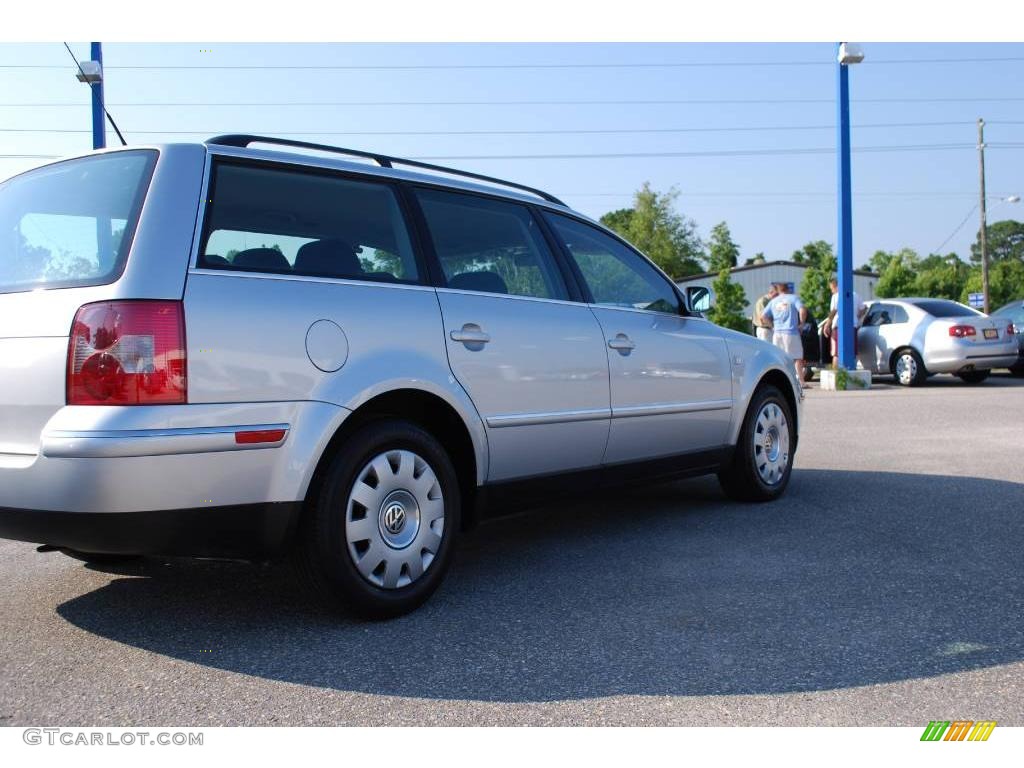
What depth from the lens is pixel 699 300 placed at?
5.77 meters

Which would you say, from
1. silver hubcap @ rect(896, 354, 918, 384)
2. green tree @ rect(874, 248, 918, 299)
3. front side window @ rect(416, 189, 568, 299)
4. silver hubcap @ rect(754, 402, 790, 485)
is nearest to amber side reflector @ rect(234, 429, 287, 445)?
front side window @ rect(416, 189, 568, 299)

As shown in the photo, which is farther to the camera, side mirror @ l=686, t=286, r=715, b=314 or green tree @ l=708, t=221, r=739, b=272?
green tree @ l=708, t=221, r=739, b=272

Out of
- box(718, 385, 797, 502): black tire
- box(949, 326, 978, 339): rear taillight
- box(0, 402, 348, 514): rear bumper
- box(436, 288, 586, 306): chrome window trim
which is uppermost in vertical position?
box(949, 326, 978, 339): rear taillight

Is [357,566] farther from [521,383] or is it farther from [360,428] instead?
[521,383]

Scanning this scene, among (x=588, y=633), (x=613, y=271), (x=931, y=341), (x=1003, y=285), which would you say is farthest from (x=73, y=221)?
(x=1003, y=285)

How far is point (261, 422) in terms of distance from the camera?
3270 mm

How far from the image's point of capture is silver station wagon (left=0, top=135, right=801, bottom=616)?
10.1 feet

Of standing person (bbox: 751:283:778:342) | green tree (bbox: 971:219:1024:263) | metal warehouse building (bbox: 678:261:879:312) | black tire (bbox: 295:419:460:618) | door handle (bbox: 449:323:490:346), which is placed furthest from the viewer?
green tree (bbox: 971:219:1024:263)

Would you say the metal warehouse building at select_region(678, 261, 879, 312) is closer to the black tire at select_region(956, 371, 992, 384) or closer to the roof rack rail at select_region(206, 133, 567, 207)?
the black tire at select_region(956, 371, 992, 384)

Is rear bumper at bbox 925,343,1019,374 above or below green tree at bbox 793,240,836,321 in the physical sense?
below

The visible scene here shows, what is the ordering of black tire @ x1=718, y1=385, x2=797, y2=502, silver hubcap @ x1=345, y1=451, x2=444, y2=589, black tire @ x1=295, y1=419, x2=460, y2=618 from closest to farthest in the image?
1. black tire @ x1=295, y1=419, x2=460, y2=618
2. silver hubcap @ x1=345, y1=451, x2=444, y2=589
3. black tire @ x1=718, y1=385, x2=797, y2=502

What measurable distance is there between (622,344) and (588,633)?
179cm

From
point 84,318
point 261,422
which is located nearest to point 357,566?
point 261,422

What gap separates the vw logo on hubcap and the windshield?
1402 centimetres
